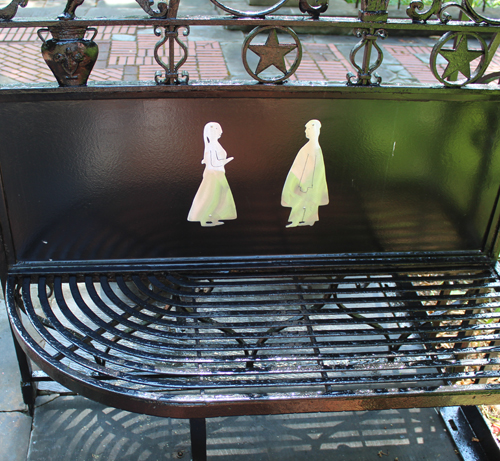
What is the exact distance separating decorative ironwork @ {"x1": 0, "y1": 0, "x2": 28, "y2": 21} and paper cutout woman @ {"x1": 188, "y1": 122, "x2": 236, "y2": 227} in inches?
30.2

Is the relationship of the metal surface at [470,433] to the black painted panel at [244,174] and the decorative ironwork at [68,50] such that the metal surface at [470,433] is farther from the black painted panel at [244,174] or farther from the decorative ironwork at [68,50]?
the decorative ironwork at [68,50]

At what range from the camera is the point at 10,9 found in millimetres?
1796

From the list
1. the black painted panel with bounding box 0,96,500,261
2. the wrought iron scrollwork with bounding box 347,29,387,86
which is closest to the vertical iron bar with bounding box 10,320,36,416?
the black painted panel with bounding box 0,96,500,261

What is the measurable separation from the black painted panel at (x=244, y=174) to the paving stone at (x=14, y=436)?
80 cm

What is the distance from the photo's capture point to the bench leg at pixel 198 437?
200 centimetres

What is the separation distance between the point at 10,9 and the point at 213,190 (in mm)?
989

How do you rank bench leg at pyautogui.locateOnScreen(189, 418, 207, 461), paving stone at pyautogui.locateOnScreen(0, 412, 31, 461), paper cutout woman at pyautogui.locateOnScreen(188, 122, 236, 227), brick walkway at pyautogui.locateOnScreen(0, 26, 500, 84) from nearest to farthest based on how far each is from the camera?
bench leg at pyautogui.locateOnScreen(189, 418, 207, 461) < paper cutout woman at pyautogui.locateOnScreen(188, 122, 236, 227) < paving stone at pyautogui.locateOnScreen(0, 412, 31, 461) < brick walkway at pyautogui.locateOnScreen(0, 26, 500, 84)

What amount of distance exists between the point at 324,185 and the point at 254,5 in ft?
17.6

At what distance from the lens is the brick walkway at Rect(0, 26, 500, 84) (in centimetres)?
514

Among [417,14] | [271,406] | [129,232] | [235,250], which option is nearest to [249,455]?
[271,406]

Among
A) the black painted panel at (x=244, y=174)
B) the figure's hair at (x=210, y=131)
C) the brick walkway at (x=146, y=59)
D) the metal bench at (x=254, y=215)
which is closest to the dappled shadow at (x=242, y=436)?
the metal bench at (x=254, y=215)

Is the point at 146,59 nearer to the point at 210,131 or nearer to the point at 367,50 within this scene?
the point at 210,131

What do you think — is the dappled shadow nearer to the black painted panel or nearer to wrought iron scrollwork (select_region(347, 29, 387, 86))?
the black painted panel

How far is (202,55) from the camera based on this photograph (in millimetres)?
5664
